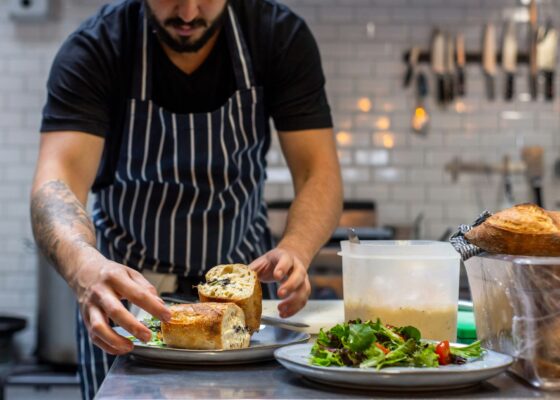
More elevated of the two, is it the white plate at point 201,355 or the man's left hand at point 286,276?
the man's left hand at point 286,276

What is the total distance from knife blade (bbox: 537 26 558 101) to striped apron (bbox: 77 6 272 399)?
11.1 feet

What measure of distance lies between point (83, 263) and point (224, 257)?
86 centimetres

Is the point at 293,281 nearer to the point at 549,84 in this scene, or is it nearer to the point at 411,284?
the point at 411,284

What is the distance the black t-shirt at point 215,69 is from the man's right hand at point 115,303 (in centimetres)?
85

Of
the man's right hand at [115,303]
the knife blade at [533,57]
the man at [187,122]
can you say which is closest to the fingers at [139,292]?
the man's right hand at [115,303]

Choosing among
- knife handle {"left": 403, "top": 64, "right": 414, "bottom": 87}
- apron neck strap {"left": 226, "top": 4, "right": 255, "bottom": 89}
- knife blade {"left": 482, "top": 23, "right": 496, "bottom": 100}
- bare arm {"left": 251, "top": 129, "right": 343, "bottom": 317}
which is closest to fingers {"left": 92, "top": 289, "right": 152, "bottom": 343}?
bare arm {"left": 251, "top": 129, "right": 343, "bottom": 317}

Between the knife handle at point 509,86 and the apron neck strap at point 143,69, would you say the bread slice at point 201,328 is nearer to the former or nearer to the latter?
the apron neck strap at point 143,69

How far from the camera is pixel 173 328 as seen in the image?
51.7 inches

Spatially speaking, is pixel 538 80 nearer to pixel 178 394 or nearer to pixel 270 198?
pixel 270 198

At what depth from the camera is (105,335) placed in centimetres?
A: 126

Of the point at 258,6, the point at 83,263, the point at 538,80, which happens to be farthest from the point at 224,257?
the point at 538,80

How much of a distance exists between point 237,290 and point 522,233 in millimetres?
464

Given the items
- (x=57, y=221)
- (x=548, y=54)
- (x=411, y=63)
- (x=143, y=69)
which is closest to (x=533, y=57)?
(x=548, y=54)

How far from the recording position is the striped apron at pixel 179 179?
7.18 ft
